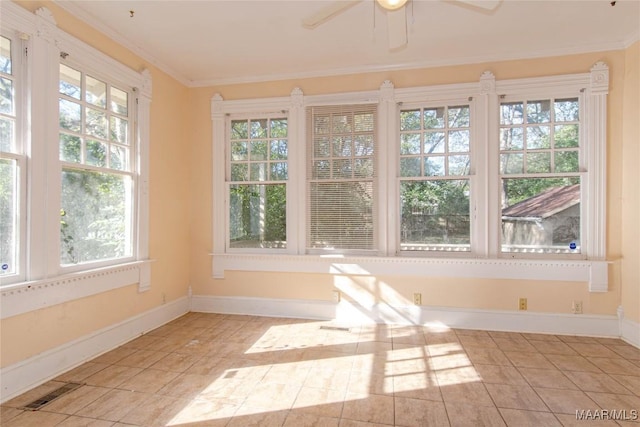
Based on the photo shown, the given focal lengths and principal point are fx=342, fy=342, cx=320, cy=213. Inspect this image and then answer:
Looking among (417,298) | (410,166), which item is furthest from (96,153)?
(417,298)

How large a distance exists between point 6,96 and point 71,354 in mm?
1958

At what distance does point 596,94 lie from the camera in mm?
3379

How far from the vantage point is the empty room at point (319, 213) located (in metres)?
2.34

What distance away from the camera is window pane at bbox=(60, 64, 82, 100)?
8.90ft

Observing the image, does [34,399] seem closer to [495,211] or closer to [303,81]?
[303,81]

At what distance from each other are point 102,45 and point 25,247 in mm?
1855

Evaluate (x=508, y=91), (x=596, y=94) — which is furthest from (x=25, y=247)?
(x=596, y=94)

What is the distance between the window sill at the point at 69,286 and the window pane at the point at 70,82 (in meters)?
1.46

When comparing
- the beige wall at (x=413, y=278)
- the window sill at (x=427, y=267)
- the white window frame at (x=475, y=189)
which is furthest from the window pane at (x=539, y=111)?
the window sill at (x=427, y=267)

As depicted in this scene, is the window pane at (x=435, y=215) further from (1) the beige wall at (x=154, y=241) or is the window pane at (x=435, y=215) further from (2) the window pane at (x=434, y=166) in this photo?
(1) the beige wall at (x=154, y=241)

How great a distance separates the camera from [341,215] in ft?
13.0

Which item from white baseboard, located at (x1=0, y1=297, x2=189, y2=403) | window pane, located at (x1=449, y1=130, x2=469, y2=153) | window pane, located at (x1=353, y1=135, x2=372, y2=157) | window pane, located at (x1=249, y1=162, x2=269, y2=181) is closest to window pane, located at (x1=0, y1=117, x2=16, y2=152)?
white baseboard, located at (x1=0, y1=297, x2=189, y2=403)

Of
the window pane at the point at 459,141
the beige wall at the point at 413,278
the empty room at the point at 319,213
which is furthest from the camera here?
the window pane at the point at 459,141
